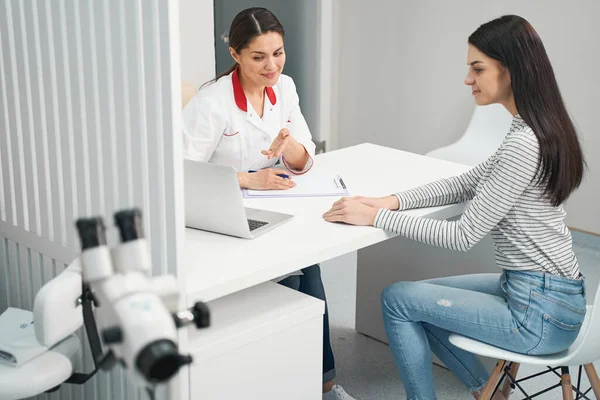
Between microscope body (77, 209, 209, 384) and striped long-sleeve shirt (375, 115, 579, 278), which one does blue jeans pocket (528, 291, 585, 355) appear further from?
microscope body (77, 209, 209, 384)

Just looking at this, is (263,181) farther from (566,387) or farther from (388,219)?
(566,387)

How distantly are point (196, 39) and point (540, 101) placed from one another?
2.30m

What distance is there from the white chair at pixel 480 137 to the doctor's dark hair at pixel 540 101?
191 cm

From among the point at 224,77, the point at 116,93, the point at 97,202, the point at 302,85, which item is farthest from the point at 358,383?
the point at 302,85

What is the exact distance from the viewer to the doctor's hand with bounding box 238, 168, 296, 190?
232 cm

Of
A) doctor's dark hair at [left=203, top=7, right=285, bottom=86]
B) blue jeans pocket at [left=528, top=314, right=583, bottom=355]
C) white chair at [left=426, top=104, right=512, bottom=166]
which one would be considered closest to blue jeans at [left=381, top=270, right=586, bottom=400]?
blue jeans pocket at [left=528, top=314, right=583, bottom=355]

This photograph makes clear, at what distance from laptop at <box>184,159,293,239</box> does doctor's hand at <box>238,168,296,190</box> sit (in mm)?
350

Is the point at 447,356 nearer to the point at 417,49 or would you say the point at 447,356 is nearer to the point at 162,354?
the point at 162,354

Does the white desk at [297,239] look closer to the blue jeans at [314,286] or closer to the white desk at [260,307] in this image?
the white desk at [260,307]

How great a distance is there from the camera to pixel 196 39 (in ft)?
12.8

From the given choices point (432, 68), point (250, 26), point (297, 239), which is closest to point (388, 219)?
point (297, 239)

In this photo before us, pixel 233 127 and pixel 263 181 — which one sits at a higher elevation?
pixel 233 127

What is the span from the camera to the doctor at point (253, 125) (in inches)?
92.7

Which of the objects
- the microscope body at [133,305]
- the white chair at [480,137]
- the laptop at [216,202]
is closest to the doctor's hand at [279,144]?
the laptop at [216,202]
